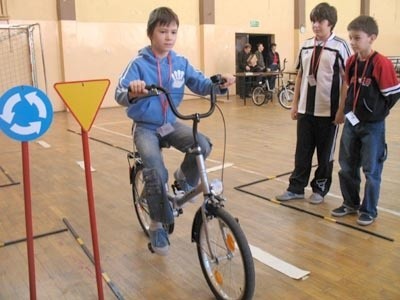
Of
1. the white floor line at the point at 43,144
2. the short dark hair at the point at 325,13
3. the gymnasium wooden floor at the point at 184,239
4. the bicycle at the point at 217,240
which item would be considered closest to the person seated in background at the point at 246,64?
the white floor line at the point at 43,144

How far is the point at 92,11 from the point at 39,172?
288 inches

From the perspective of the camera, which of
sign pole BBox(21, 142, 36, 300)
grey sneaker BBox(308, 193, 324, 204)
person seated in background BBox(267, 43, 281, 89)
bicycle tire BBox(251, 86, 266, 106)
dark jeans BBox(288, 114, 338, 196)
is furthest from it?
person seated in background BBox(267, 43, 281, 89)

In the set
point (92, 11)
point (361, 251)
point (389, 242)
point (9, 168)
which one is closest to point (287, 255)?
point (361, 251)

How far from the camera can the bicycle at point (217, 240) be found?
2.00m

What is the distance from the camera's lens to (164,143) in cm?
260

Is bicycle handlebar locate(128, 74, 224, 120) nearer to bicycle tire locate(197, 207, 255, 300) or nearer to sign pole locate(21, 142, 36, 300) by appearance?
bicycle tire locate(197, 207, 255, 300)

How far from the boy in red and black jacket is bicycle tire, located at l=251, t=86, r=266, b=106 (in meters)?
8.28

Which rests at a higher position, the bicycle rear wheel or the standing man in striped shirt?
the standing man in striped shirt

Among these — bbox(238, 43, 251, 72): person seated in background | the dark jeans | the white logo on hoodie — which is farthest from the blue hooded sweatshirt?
bbox(238, 43, 251, 72): person seated in background

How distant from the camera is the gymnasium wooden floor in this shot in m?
2.38

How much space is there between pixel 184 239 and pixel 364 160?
1358 mm

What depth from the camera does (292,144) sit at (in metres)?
6.19

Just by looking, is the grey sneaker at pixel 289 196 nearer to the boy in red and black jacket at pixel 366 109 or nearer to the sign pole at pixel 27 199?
the boy in red and black jacket at pixel 366 109

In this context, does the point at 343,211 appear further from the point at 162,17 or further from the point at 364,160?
the point at 162,17
